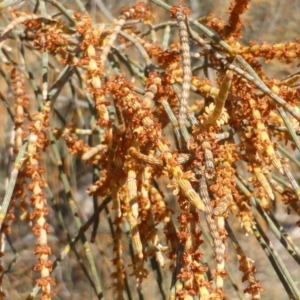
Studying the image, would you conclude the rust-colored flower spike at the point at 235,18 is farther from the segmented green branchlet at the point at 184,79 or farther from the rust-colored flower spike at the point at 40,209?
the rust-colored flower spike at the point at 40,209

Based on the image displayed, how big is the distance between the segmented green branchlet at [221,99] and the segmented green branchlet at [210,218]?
42mm

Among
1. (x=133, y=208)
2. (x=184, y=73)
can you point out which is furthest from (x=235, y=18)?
(x=133, y=208)

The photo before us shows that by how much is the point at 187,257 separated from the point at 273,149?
144mm

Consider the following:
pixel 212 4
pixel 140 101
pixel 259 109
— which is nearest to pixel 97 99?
pixel 140 101

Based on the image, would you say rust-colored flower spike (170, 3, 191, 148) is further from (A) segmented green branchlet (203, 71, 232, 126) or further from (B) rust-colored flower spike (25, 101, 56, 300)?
(B) rust-colored flower spike (25, 101, 56, 300)

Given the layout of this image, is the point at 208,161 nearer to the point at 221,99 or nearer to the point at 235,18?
the point at 221,99

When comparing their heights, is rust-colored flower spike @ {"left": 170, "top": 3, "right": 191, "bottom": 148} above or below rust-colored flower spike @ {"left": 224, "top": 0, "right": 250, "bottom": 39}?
below

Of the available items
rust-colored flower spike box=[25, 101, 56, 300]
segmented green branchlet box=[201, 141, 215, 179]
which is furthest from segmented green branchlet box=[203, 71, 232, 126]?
rust-colored flower spike box=[25, 101, 56, 300]

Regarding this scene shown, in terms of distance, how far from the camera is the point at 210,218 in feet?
1.33

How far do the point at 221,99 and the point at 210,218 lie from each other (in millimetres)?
95

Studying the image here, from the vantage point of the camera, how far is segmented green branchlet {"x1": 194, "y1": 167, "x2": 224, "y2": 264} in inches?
15.6

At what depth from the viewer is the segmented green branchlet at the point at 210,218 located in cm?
40

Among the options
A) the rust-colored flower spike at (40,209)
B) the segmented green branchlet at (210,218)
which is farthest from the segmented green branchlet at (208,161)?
the rust-colored flower spike at (40,209)

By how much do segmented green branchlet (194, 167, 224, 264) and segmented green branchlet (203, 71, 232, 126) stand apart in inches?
1.7
